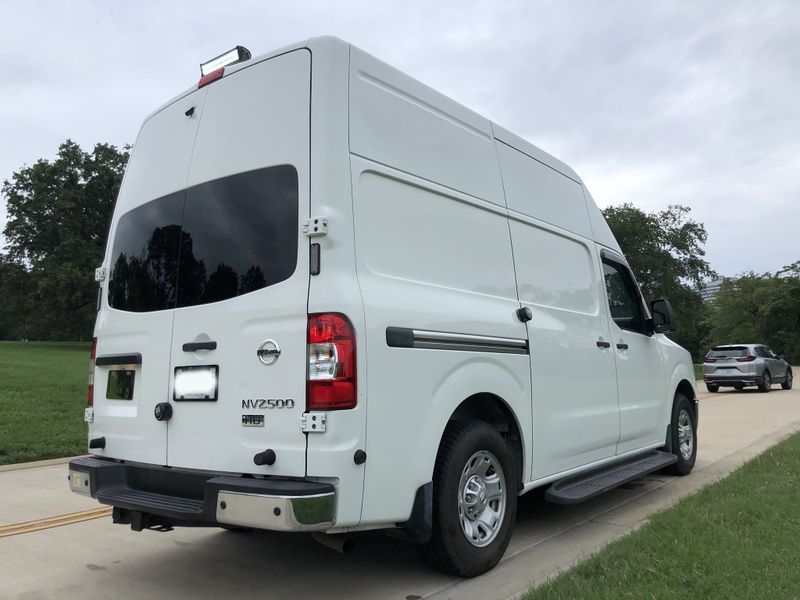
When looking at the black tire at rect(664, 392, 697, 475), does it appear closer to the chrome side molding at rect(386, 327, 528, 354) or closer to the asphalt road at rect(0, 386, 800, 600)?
the asphalt road at rect(0, 386, 800, 600)

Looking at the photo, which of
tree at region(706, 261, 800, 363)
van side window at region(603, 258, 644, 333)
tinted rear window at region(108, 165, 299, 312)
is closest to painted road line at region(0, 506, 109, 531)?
tinted rear window at region(108, 165, 299, 312)

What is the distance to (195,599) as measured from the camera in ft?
11.9

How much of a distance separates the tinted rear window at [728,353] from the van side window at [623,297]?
1756 cm

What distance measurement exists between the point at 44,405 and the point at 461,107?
977 centimetres

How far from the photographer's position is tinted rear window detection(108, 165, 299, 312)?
11.1 feet

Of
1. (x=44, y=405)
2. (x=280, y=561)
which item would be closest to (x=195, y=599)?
(x=280, y=561)

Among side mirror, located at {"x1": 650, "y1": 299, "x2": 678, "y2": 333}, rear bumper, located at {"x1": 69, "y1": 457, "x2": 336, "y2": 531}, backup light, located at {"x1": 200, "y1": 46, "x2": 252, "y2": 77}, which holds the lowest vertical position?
rear bumper, located at {"x1": 69, "y1": 457, "x2": 336, "y2": 531}

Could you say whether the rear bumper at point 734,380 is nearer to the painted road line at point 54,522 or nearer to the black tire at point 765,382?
the black tire at point 765,382

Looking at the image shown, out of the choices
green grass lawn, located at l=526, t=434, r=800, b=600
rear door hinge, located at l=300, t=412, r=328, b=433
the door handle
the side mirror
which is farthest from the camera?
the side mirror

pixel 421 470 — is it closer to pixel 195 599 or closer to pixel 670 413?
pixel 195 599

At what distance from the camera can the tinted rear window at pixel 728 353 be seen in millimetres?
21516

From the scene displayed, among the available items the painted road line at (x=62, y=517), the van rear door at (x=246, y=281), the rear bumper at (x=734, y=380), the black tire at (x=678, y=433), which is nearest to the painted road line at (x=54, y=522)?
the painted road line at (x=62, y=517)

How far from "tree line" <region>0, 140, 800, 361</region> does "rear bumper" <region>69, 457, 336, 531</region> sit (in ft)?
127

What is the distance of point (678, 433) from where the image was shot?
→ 268 inches
